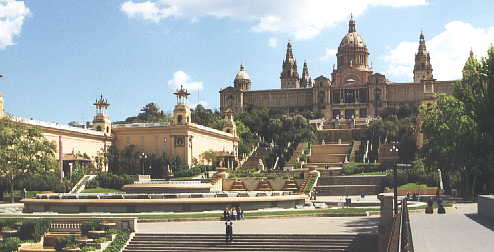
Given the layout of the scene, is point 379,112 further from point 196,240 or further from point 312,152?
point 196,240

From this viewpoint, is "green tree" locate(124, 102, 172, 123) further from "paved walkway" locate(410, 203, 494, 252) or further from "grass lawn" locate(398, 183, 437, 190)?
"paved walkway" locate(410, 203, 494, 252)

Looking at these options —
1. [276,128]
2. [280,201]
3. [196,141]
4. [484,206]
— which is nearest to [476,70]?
[280,201]

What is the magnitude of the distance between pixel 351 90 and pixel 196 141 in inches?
3115

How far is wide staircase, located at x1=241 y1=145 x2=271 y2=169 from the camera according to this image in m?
89.4

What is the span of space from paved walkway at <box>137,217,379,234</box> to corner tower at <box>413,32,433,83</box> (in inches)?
5338

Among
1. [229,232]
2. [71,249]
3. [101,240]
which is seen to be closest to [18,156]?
[101,240]

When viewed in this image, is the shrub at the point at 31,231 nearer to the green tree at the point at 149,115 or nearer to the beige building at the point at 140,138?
the beige building at the point at 140,138

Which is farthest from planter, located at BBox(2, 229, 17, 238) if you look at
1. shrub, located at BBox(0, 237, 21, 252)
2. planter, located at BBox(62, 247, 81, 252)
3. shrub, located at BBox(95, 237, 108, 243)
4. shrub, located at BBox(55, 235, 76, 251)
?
shrub, located at BBox(95, 237, 108, 243)

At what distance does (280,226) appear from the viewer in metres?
30.4

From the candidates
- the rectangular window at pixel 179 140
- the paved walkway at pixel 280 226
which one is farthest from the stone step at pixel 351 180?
the paved walkway at pixel 280 226

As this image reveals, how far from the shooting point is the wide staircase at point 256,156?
293 ft

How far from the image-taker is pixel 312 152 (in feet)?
314

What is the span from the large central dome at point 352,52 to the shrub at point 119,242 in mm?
140304

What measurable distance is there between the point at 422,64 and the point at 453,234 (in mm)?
151471
